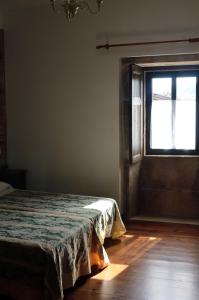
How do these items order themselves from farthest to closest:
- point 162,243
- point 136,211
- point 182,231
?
point 136,211 < point 182,231 < point 162,243

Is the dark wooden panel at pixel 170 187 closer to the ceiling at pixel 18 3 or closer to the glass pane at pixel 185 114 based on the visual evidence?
the glass pane at pixel 185 114

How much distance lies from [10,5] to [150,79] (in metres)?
1.99

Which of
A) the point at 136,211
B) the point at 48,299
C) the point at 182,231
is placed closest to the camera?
the point at 48,299

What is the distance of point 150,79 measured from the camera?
→ 4.95 metres

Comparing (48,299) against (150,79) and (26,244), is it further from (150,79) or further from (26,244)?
(150,79)

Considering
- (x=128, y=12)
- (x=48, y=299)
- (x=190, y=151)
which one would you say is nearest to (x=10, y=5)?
(x=128, y=12)

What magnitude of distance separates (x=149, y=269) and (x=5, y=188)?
6.04 ft

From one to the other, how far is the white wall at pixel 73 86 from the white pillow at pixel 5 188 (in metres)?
0.66

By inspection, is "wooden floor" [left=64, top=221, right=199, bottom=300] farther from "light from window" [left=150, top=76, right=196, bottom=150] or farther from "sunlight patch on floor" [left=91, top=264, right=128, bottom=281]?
"light from window" [left=150, top=76, right=196, bottom=150]

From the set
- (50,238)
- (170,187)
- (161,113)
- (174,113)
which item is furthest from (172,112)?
(50,238)

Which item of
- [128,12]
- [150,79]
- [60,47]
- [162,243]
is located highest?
[128,12]

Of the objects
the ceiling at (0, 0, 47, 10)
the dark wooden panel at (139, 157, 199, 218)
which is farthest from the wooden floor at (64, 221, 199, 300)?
the ceiling at (0, 0, 47, 10)

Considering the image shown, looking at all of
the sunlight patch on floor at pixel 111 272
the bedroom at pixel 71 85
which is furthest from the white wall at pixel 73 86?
the sunlight patch on floor at pixel 111 272

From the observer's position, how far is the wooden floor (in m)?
2.85
